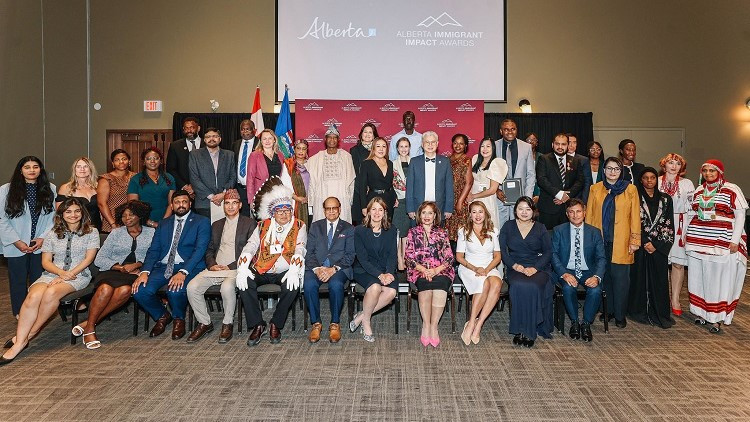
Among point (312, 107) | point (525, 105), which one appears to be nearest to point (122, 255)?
point (312, 107)

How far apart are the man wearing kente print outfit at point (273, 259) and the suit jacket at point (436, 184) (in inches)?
48.7

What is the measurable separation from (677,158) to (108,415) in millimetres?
5471

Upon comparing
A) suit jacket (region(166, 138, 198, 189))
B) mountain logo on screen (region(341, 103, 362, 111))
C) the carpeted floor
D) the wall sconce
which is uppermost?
the wall sconce

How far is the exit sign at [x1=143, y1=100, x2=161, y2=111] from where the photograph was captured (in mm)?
10430

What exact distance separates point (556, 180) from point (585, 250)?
1479 millimetres

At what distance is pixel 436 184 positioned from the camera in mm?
5633

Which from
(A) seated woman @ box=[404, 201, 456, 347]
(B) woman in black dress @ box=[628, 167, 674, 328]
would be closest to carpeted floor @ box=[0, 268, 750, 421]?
(B) woman in black dress @ box=[628, 167, 674, 328]

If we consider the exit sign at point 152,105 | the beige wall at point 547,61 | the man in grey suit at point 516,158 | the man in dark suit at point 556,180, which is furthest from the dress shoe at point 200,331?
the exit sign at point 152,105

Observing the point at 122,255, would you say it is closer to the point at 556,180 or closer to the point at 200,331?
the point at 200,331

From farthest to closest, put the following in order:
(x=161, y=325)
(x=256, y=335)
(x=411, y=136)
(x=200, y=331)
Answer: (x=411, y=136)
(x=161, y=325)
(x=200, y=331)
(x=256, y=335)

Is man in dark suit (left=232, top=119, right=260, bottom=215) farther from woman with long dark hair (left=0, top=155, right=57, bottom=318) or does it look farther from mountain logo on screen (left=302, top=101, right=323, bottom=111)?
mountain logo on screen (left=302, top=101, right=323, bottom=111)

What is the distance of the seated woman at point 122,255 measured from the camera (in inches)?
186

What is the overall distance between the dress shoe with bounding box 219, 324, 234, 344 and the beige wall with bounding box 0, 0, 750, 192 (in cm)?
649

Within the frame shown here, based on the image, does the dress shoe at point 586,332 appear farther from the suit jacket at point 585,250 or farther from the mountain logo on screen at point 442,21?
the mountain logo on screen at point 442,21
